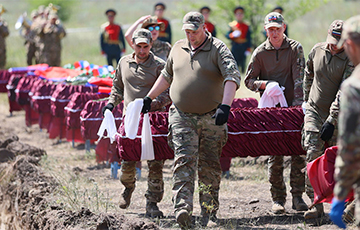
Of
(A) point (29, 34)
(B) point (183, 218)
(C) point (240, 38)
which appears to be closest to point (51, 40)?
(A) point (29, 34)

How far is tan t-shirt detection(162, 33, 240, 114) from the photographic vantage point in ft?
20.4

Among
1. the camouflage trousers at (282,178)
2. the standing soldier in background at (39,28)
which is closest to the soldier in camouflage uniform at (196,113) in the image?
the camouflage trousers at (282,178)

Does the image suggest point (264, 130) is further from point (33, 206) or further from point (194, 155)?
point (33, 206)

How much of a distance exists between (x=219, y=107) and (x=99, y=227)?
170 centimetres

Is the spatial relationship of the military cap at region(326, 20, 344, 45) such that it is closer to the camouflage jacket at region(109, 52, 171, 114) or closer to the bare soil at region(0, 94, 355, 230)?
the bare soil at region(0, 94, 355, 230)

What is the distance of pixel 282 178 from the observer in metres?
7.40

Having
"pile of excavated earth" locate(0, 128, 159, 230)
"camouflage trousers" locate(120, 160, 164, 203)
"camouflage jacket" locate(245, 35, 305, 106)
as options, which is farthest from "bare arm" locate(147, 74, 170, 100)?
"pile of excavated earth" locate(0, 128, 159, 230)

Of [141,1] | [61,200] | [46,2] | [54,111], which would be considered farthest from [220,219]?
[141,1]

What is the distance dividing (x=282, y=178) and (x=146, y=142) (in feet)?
5.72

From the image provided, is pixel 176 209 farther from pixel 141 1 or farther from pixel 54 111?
pixel 141 1

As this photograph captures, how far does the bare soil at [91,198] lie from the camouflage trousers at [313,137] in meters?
0.76

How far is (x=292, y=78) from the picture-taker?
743cm

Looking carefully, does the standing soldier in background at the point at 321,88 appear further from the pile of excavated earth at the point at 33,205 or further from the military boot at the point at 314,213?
the pile of excavated earth at the point at 33,205

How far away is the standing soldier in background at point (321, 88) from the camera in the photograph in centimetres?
631
